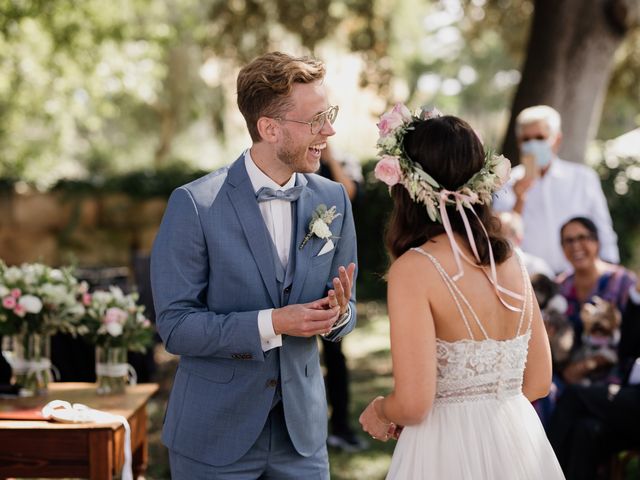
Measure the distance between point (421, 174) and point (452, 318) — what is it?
17.3 inches

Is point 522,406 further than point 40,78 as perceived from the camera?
No

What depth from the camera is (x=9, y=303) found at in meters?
4.01

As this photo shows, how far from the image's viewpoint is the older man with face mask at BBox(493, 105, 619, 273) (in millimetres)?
5996

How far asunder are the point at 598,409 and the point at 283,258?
2673mm

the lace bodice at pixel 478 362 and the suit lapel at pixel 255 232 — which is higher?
the suit lapel at pixel 255 232

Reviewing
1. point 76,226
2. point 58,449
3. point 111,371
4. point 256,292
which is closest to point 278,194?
point 256,292

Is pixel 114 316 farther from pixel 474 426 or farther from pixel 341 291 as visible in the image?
pixel 474 426

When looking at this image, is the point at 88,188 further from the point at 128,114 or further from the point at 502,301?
the point at 128,114

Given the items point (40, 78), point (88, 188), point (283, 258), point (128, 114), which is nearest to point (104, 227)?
point (88, 188)

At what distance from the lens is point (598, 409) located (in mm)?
4773

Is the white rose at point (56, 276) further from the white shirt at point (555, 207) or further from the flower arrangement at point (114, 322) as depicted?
the white shirt at point (555, 207)

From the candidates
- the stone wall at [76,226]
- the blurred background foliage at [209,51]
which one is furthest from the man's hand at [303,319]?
the stone wall at [76,226]

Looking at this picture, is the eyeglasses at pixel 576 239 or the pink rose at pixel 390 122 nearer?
the pink rose at pixel 390 122

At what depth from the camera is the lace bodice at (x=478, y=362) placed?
8.59ft
